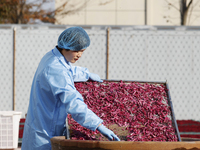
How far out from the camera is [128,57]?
800 centimetres

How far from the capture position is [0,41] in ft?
26.2

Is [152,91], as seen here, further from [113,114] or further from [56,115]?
[56,115]

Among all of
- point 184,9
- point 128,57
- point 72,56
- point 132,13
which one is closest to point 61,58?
point 72,56

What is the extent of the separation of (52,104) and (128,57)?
18.1 feet

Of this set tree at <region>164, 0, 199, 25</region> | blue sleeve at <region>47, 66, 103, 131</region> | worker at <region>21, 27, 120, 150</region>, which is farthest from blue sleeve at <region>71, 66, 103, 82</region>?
tree at <region>164, 0, 199, 25</region>

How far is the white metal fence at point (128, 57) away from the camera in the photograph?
313 inches

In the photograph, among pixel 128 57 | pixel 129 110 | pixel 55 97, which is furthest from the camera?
pixel 128 57

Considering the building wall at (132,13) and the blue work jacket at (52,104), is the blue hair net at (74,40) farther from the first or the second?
the building wall at (132,13)

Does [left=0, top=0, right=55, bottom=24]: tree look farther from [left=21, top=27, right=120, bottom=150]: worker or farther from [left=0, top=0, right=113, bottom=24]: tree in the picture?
[left=21, top=27, right=120, bottom=150]: worker

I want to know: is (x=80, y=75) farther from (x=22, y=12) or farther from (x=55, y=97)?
(x=22, y=12)

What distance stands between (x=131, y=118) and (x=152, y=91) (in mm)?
412

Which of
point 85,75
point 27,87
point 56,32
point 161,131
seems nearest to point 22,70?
point 27,87

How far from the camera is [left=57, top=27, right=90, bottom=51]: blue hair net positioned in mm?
2684

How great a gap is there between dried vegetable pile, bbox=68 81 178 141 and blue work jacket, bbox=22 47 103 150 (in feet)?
0.64
